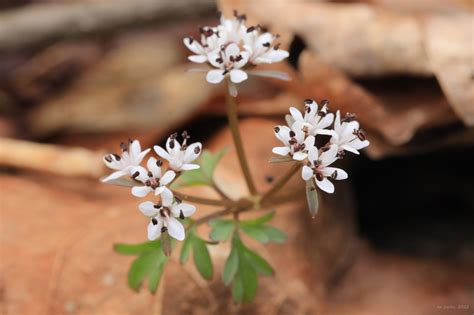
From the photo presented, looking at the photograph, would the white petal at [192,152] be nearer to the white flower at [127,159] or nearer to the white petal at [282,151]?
the white flower at [127,159]

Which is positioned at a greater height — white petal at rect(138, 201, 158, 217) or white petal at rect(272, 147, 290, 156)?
white petal at rect(272, 147, 290, 156)

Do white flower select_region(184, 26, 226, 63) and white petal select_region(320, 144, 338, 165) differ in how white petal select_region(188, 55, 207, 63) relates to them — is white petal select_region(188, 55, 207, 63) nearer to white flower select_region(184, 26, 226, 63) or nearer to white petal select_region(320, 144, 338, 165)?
white flower select_region(184, 26, 226, 63)

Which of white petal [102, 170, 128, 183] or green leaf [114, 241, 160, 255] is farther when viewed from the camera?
green leaf [114, 241, 160, 255]

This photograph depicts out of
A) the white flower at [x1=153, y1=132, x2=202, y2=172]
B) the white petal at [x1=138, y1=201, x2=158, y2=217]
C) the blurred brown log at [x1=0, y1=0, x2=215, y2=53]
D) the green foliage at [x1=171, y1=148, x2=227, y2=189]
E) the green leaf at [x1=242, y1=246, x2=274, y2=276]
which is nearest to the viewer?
the white petal at [x1=138, y1=201, x2=158, y2=217]

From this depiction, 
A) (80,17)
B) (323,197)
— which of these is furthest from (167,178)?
(80,17)

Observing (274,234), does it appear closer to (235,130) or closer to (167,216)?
(235,130)

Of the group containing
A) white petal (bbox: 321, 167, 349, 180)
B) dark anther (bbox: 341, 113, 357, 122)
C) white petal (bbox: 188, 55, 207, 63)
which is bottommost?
white petal (bbox: 321, 167, 349, 180)

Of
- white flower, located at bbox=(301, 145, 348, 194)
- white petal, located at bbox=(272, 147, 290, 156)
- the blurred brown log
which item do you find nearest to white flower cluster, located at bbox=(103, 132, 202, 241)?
white petal, located at bbox=(272, 147, 290, 156)

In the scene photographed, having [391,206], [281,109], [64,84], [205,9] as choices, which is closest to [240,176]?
[281,109]
